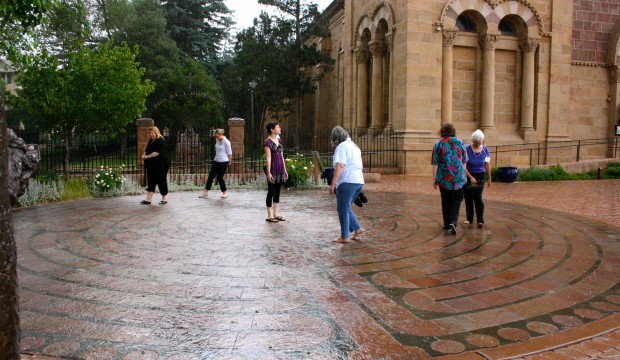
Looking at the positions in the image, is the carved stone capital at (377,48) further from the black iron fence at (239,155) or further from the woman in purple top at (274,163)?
the woman in purple top at (274,163)

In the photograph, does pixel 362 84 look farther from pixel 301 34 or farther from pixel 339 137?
pixel 339 137

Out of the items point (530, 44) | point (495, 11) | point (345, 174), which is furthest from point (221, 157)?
point (530, 44)

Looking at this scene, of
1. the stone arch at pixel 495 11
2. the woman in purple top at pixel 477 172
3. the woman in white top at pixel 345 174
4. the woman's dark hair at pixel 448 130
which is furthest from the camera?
the stone arch at pixel 495 11

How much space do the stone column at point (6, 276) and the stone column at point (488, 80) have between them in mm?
20054

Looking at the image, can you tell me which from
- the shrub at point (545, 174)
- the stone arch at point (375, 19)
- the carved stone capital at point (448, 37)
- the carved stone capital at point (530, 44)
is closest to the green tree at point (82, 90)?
the stone arch at point (375, 19)

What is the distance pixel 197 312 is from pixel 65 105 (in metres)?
11.1

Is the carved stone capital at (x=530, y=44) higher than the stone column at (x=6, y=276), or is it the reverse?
the carved stone capital at (x=530, y=44)

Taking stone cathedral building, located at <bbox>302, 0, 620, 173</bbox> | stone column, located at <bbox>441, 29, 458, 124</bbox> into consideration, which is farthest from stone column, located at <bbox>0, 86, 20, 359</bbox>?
stone column, located at <bbox>441, 29, 458, 124</bbox>

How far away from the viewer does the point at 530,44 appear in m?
20.5

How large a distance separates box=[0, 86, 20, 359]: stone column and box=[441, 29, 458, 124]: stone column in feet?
61.4

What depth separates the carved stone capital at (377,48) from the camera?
22.0 meters

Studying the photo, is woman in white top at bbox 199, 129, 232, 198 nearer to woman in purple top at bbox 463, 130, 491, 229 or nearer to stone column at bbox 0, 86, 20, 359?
woman in purple top at bbox 463, 130, 491, 229

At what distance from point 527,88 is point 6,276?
2174 cm

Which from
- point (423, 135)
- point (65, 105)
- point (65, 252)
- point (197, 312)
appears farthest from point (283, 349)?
point (423, 135)
